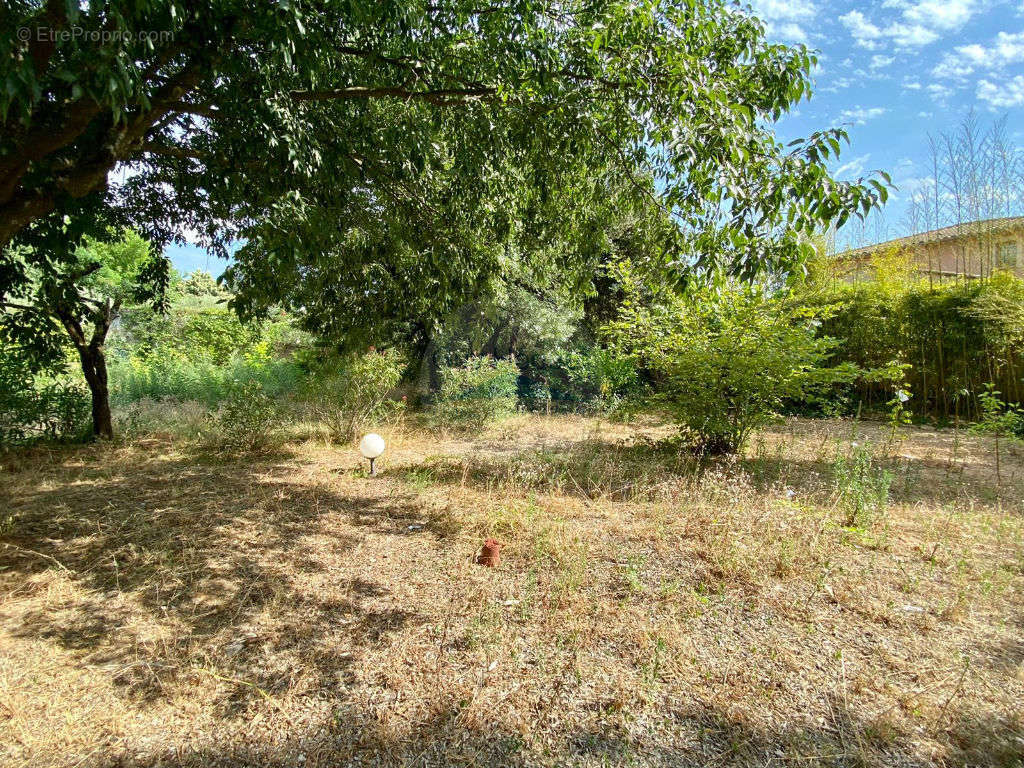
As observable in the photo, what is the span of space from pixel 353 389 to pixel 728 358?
4846 mm

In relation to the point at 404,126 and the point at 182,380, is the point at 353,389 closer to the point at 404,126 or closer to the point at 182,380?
the point at 404,126

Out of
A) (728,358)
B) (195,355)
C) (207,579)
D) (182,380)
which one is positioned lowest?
(207,579)

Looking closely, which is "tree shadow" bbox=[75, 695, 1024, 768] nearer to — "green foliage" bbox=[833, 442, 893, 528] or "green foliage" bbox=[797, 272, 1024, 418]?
"green foliage" bbox=[833, 442, 893, 528]

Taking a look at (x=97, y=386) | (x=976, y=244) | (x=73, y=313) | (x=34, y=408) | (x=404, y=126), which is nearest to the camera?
(x=404, y=126)

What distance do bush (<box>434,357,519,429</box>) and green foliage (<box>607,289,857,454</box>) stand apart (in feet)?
11.9

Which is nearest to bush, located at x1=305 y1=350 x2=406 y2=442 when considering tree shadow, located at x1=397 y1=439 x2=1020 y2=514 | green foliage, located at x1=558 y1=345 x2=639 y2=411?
tree shadow, located at x1=397 y1=439 x2=1020 y2=514

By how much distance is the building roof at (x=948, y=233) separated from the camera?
7.75m

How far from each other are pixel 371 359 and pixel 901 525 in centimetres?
588

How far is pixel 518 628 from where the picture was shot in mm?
2195


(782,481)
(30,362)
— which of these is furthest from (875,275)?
(30,362)

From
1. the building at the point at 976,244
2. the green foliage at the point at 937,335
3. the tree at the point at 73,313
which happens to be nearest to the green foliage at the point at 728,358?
the green foliage at the point at 937,335

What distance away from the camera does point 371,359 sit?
6.57 meters

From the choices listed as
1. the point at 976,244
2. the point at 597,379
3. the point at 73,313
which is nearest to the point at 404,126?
the point at 73,313

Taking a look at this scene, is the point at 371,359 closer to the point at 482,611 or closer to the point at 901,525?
the point at 482,611
